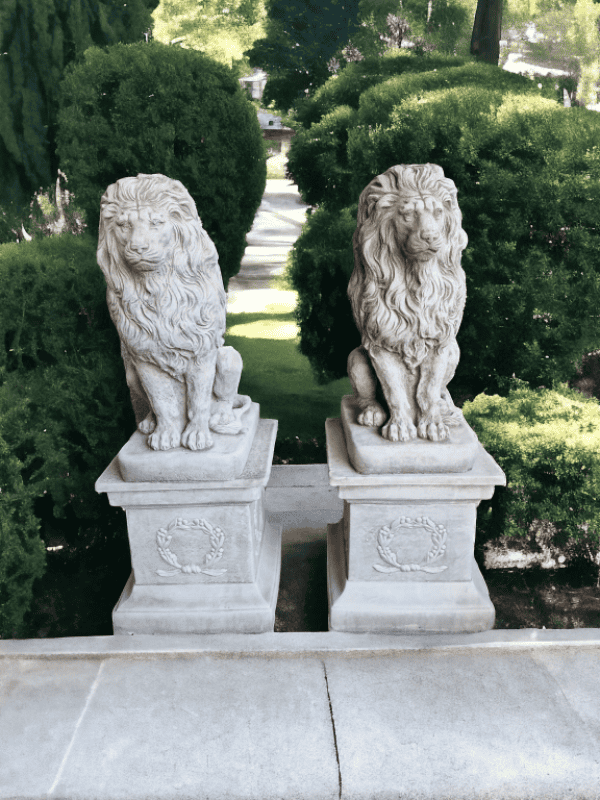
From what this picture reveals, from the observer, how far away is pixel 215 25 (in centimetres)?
591

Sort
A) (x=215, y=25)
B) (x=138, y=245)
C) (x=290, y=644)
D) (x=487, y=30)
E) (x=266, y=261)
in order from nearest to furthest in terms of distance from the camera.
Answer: (x=138, y=245) < (x=290, y=644) < (x=487, y=30) < (x=266, y=261) < (x=215, y=25)

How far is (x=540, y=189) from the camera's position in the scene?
3477 millimetres

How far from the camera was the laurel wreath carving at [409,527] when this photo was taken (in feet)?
8.84

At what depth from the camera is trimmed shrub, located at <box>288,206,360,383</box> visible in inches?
156

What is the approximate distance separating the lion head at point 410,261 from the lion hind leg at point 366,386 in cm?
19

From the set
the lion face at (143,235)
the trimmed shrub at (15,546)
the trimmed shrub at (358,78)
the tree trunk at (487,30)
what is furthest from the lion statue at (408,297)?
the tree trunk at (487,30)

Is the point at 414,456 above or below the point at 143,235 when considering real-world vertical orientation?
below

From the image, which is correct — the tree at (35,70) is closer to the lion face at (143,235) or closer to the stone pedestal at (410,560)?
the lion face at (143,235)

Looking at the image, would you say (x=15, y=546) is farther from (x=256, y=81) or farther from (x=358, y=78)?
(x=256, y=81)

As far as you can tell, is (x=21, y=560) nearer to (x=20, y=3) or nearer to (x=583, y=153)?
(x=20, y=3)

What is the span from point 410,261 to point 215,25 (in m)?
4.89

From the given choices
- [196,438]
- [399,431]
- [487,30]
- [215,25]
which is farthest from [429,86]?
[215,25]

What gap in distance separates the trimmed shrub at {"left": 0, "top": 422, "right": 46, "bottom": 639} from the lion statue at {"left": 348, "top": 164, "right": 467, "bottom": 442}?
1652 mm

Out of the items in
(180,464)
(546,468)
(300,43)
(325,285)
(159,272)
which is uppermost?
(300,43)
